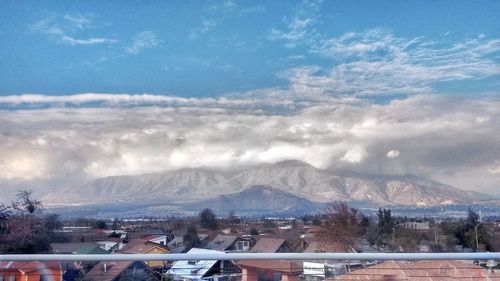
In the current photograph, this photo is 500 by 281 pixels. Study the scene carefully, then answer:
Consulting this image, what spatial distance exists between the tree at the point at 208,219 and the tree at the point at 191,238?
0.26 meters

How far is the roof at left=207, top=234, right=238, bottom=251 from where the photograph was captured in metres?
5.64

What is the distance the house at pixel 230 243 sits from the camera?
5.56 m

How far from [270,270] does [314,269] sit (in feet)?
0.77

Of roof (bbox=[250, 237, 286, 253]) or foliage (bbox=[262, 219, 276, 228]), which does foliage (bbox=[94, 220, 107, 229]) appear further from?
roof (bbox=[250, 237, 286, 253])

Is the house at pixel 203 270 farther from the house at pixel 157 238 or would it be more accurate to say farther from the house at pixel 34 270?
the house at pixel 157 238

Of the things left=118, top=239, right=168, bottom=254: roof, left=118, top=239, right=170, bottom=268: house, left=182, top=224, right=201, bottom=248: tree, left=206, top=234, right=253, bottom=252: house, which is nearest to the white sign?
left=118, top=239, right=170, bottom=268: house

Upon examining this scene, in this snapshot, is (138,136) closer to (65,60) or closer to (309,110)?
(65,60)

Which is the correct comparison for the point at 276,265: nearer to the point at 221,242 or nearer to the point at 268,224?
the point at 221,242

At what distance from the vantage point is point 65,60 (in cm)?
855

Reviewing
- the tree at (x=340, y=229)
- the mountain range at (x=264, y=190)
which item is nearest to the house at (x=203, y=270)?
the tree at (x=340, y=229)

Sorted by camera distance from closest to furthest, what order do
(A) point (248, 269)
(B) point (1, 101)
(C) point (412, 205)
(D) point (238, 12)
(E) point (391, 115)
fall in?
(A) point (248, 269) → (C) point (412, 205) → (D) point (238, 12) → (B) point (1, 101) → (E) point (391, 115)

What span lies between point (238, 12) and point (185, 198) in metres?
3.25

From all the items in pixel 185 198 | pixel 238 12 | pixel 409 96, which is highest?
pixel 238 12

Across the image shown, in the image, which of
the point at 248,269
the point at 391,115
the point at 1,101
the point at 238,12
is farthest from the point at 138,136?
the point at 248,269
